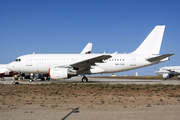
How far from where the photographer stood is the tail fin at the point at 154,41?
24.2 meters

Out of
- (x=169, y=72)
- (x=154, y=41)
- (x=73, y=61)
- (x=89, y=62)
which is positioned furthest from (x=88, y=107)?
(x=169, y=72)

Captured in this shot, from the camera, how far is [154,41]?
24.2 m

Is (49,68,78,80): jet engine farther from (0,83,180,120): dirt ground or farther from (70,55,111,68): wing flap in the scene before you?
(0,83,180,120): dirt ground

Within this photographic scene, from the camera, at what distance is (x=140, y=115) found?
6.04 meters

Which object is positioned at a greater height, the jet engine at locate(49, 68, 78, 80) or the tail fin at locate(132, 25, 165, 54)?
the tail fin at locate(132, 25, 165, 54)

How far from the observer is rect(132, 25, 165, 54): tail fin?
24.2 meters

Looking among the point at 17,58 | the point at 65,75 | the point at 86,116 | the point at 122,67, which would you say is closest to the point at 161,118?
the point at 86,116

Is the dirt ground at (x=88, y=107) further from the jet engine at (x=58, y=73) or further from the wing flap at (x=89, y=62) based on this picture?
the wing flap at (x=89, y=62)

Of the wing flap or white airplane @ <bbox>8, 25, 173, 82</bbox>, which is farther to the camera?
white airplane @ <bbox>8, 25, 173, 82</bbox>

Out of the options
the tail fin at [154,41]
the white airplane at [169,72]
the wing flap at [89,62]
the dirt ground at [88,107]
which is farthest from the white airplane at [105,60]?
the white airplane at [169,72]

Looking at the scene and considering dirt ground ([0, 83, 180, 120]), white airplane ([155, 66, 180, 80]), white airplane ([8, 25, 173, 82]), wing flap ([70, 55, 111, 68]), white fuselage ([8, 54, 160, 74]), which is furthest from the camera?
white airplane ([155, 66, 180, 80])

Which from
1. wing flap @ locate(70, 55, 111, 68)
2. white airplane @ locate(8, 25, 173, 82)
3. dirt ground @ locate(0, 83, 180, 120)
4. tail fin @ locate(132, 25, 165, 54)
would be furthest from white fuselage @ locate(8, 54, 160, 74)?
dirt ground @ locate(0, 83, 180, 120)

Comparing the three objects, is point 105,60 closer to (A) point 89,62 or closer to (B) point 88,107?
(A) point 89,62

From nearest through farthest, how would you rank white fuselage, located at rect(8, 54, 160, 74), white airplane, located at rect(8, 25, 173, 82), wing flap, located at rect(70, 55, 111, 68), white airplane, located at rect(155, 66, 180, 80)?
wing flap, located at rect(70, 55, 111, 68) → white airplane, located at rect(8, 25, 173, 82) → white fuselage, located at rect(8, 54, 160, 74) → white airplane, located at rect(155, 66, 180, 80)
